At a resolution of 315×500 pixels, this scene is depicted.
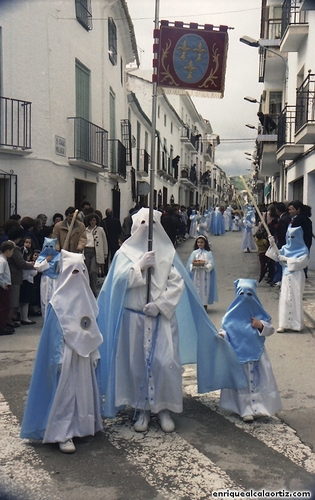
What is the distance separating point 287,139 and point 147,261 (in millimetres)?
13394

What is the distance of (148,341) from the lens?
4.59 m

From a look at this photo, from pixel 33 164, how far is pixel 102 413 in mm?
8926

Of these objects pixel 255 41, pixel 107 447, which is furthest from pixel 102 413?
pixel 255 41

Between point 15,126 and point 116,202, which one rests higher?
point 15,126

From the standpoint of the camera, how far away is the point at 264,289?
40.9 feet

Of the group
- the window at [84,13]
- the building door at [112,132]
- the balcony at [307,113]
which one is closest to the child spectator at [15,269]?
the balcony at [307,113]

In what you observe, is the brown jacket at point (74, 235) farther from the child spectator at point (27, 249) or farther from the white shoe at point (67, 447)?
the white shoe at point (67, 447)

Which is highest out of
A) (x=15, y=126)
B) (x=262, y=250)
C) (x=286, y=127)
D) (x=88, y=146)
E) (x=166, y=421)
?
(x=286, y=127)

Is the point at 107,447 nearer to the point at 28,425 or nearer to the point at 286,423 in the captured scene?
the point at 28,425

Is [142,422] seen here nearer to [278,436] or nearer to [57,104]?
[278,436]

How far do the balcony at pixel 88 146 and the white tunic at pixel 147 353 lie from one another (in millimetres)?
10027

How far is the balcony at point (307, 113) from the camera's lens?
12648mm

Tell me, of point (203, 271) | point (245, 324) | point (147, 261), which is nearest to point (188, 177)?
point (203, 271)

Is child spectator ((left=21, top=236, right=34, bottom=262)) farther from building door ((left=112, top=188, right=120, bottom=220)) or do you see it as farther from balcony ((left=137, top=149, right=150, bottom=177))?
balcony ((left=137, top=149, right=150, bottom=177))
